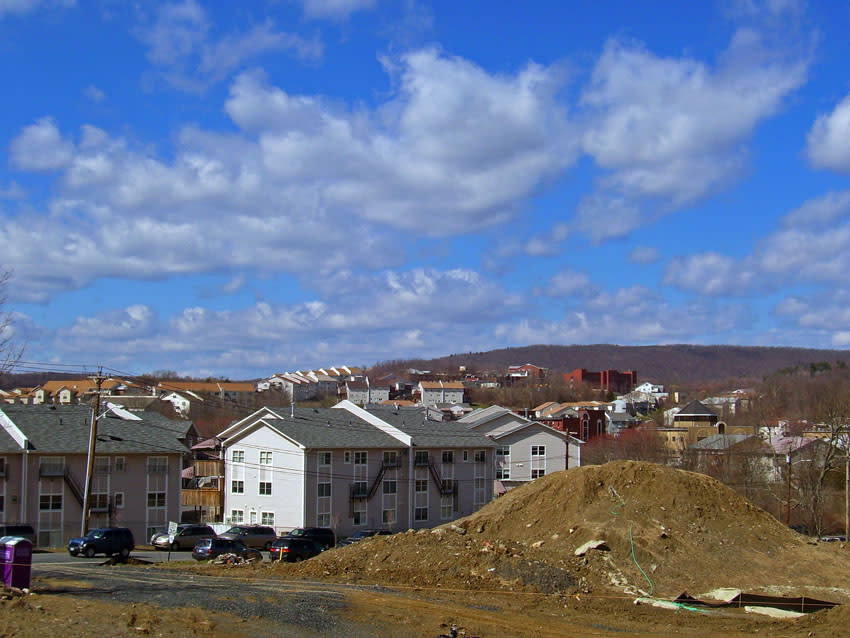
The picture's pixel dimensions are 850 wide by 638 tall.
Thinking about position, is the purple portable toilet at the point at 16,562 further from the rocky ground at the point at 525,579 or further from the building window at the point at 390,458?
the building window at the point at 390,458

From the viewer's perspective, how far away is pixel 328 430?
63312 millimetres

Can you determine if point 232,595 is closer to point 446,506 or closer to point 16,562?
point 16,562

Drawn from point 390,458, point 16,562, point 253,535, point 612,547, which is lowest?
point 253,535

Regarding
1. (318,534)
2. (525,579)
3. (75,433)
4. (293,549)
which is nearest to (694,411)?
(75,433)

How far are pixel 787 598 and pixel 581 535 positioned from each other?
7.86 meters

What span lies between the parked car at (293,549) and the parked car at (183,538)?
1063 cm

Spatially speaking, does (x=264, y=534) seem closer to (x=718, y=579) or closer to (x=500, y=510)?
(x=500, y=510)

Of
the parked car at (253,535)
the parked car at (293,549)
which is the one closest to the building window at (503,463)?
the parked car at (253,535)

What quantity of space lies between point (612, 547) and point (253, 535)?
22820 mm

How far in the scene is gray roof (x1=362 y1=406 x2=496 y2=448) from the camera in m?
66.7

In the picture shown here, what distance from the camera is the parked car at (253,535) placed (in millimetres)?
46344

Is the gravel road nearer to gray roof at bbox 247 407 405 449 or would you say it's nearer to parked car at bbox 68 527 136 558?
parked car at bbox 68 527 136 558

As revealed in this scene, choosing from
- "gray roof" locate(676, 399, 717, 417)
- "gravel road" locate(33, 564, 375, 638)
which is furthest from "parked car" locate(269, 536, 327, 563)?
"gray roof" locate(676, 399, 717, 417)

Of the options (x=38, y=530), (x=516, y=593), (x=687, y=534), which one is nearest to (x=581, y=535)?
(x=687, y=534)
